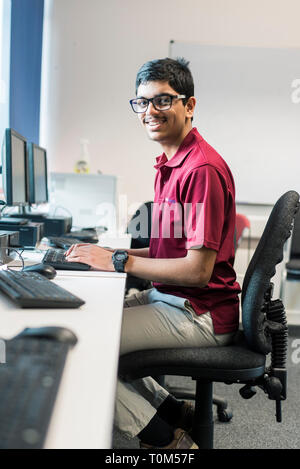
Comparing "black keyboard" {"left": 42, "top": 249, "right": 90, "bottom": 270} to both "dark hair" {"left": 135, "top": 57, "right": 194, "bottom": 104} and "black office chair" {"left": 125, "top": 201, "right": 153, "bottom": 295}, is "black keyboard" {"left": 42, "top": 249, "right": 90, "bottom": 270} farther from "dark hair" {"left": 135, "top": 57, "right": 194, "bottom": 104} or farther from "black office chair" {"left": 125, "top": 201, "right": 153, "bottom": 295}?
"black office chair" {"left": 125, "top": 201, "right": 153, "bottom": 295}

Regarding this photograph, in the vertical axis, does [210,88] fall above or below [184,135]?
above

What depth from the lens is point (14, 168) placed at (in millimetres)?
2059

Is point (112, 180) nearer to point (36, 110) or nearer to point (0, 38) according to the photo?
point (36, 110)

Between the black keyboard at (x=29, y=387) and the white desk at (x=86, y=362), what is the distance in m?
0.02

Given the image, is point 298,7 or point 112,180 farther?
point 298,7

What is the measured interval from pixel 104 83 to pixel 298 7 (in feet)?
5.54

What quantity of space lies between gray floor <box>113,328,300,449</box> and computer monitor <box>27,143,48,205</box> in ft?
4.10

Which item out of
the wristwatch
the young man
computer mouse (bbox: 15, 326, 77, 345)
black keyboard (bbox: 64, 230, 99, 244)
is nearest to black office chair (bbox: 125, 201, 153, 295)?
black keyboard (bbox: 64, 230, 99, 244)

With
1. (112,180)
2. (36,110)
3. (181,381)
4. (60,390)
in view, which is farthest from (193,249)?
(36,110)

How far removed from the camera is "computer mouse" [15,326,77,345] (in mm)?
766

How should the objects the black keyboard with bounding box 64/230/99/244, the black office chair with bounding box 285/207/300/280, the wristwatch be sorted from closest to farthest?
the wristwatch → the black keyboard with bounding box 64/230/99/244 → the black office chair with bounding box 285/207/300/280

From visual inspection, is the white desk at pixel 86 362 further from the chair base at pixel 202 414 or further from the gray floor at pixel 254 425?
the gray floor at pixel 254 425

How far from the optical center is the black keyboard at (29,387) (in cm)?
48

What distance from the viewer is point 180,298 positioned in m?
1.38
